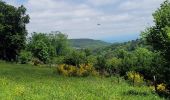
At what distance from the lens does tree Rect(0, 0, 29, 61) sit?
123188 millimetres

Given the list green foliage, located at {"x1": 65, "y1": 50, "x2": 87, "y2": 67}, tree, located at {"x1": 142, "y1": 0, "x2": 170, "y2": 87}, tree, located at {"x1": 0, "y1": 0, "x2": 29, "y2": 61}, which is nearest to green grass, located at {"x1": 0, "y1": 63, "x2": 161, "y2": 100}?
tree, located at {"x1": 142, "y1": 0, "x2": 170, "y2": 87}

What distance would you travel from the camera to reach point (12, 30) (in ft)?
412

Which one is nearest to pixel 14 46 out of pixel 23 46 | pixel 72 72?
pixel 23 46

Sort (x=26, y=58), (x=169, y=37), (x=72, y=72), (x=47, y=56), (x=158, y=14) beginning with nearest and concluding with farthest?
(x=169, y=37)
(x=158, y=14)
(x=72, y=72)
(x=26, y=58)
(x=47, y=56)

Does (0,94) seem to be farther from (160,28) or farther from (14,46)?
(14,46)

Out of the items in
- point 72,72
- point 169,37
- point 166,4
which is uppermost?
point 166,4

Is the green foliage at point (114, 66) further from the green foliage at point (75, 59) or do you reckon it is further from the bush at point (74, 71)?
the bush at point (74, 71)

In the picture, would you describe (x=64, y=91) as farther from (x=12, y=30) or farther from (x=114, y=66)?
(x=114, y=66)

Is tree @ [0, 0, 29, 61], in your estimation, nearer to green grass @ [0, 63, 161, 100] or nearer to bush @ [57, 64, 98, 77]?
bush @ [57, 64, 98, 77]

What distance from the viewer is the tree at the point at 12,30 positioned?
123188 mm

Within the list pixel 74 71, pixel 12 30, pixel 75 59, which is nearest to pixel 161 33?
pixel 74 71

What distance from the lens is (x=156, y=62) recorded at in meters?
46.6

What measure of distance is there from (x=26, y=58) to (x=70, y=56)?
31875 mm

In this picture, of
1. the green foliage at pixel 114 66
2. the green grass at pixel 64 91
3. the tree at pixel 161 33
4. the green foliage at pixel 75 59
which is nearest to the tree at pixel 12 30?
the green foliage at pixel 75 59
